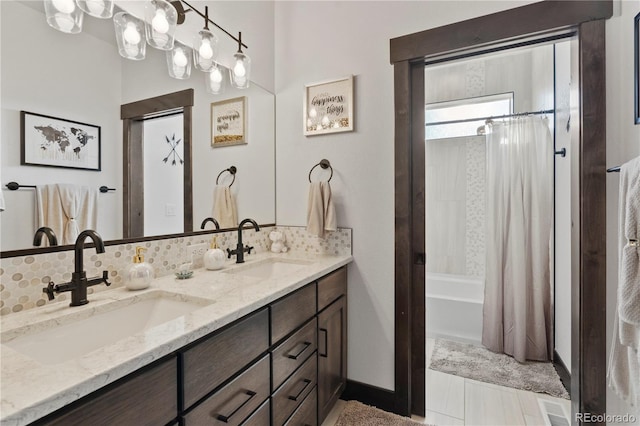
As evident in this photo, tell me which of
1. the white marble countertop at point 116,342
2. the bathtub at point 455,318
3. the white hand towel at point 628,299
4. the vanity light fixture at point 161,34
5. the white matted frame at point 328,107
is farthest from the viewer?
the bathtub at point 455,318

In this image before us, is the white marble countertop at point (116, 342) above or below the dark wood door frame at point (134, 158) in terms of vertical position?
below

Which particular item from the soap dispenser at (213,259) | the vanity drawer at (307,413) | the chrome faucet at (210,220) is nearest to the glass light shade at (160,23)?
the chrome faucet at (210,220)

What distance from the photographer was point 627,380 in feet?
3.39

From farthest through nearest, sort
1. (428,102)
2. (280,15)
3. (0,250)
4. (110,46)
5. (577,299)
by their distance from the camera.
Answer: (428,102) → (280,15) → (577,299) → (110,46) → (0,250)

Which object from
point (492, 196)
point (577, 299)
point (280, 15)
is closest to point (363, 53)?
point (280, 15)

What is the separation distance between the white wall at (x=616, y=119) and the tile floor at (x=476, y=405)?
0.48 meters

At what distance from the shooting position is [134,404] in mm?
657

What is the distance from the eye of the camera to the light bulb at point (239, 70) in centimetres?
170

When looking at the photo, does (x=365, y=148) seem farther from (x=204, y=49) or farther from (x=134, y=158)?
(x=134, y=158)

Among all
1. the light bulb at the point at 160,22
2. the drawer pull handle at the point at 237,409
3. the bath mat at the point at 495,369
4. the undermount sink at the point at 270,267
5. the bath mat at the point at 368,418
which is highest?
the light bulb at the point at 160,22

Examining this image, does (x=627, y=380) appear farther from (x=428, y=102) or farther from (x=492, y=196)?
(x=428, y=102)

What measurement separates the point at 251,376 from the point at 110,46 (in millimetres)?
1348

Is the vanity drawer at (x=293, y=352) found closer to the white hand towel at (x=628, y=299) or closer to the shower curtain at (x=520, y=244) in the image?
the white hand towel at (x=628, y=299)

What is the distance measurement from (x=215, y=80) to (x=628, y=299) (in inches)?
76.3
